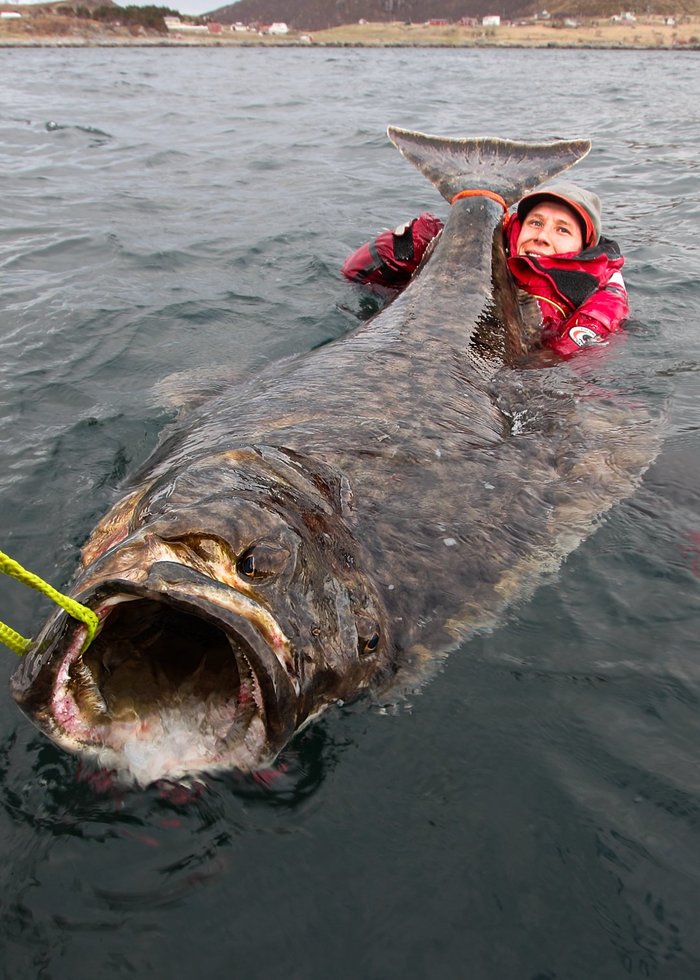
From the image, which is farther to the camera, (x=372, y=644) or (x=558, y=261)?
(x=558, y=261)

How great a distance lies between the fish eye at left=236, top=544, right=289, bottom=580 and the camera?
221 cm

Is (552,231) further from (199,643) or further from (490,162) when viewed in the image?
(199,643)

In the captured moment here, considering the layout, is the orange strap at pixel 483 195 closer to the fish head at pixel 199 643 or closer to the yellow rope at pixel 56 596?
the fish head at pixel 199 643

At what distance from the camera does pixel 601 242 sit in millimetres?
6328

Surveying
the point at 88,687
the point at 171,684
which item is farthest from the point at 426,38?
the point at 88,687

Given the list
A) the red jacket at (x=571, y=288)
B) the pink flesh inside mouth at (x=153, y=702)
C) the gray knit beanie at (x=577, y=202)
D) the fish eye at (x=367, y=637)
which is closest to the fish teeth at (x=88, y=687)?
the pink flesh inside mouth at (x=153, y=702)

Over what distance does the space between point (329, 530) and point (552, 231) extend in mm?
4587

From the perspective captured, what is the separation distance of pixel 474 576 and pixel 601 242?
4.35m

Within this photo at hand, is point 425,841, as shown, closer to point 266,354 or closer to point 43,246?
point 266,354

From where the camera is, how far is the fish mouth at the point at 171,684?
199 centimetres

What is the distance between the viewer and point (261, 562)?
223 cm

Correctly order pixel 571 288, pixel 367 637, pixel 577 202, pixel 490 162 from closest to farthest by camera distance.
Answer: pixel 367 637
pixel 571 288
pixel 577 202
pixel 490 162

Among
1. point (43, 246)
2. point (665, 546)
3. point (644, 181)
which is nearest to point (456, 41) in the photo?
point (644, 181)

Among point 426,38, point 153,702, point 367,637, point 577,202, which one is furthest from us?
point 426,38
